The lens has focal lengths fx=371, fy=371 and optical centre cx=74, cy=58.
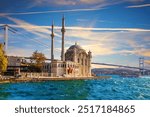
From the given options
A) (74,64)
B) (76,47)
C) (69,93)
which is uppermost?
(76,47)

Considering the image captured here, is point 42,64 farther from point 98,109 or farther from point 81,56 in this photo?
point 98,109

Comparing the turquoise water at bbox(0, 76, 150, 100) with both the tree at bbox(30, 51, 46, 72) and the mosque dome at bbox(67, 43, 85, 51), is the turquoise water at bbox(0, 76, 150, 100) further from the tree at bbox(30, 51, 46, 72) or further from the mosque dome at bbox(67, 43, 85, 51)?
the mosque dome at bbox(67, 43, 85, 51)

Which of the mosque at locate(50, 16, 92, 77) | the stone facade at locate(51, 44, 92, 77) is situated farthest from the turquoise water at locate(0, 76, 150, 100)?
the stone facade at locate(51, 44, 92, 77)

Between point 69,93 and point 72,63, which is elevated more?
point 72,63

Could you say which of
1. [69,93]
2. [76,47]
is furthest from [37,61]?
[69,93]

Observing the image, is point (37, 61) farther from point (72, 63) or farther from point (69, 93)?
point (69, 93)

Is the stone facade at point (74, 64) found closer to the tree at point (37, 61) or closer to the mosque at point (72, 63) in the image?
the mosque at point (72, 63)
